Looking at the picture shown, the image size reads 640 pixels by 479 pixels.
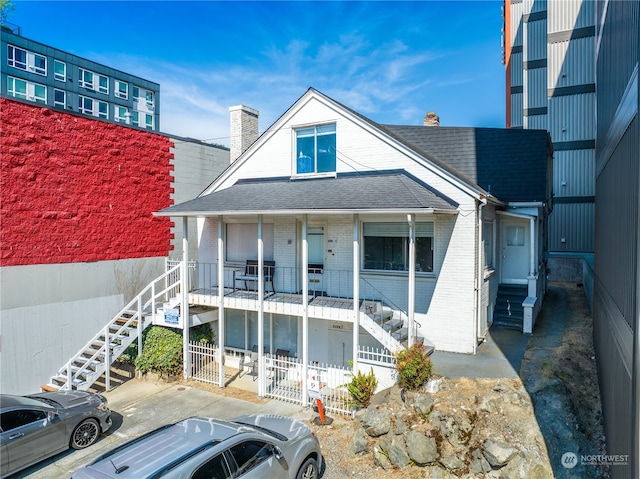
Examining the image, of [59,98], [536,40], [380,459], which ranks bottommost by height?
[380,459]

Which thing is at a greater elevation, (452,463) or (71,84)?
(71,84)

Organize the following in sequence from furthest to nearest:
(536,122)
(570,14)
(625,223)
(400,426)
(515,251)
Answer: (536,122), (570,14), (515,251), (400,426), (625,223)

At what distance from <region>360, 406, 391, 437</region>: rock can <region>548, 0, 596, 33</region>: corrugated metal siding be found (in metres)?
25.9

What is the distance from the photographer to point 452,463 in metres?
7.08

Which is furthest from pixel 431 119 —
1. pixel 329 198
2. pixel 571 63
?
pixel 571 63

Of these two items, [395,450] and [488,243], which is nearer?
[395,450]

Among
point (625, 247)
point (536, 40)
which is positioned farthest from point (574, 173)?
point (625, 247)

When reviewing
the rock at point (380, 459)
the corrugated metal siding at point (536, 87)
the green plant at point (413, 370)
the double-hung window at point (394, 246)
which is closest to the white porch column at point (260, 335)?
the double-hung window at point (394, 246)

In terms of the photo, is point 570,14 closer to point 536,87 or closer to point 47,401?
point 536,87

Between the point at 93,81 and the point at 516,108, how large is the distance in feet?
145

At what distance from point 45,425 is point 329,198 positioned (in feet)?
27.2

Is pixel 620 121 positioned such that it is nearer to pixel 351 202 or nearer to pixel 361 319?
pixel 351 202

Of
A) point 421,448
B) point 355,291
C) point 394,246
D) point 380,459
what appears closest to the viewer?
point 421,448

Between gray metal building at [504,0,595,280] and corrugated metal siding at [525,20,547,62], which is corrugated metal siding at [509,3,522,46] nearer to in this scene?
corrugated metal siding at [525,20,547,62]
